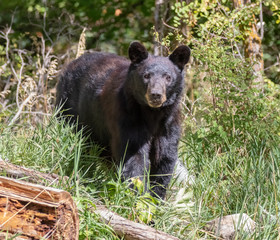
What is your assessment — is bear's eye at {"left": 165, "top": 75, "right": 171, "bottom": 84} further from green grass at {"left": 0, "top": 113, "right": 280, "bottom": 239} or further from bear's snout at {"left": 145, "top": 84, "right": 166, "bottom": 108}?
green grass at {"left": 0, "top": 113, "right": 280, "bottom": 239}

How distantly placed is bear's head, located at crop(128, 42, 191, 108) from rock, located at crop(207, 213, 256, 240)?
1.30m

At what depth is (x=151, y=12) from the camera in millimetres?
10273

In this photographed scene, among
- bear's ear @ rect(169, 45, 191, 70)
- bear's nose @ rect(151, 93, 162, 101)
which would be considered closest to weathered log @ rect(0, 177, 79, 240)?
bear's nose @ rect(151, 93, 162, 101)

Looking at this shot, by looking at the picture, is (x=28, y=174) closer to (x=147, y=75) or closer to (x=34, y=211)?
(x=34, y=211)

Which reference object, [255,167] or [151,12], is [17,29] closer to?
[151,12]

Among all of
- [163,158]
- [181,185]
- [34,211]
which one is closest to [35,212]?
[34,211]

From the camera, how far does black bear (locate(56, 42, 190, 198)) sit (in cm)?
481

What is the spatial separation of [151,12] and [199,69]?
190 inches

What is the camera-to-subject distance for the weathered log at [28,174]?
4.02 m

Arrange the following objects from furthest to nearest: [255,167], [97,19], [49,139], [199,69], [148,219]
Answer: [97,19]
[199,69]
[49,139]
[255,167]
[148,219]

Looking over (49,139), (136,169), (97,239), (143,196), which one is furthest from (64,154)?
(97,239)

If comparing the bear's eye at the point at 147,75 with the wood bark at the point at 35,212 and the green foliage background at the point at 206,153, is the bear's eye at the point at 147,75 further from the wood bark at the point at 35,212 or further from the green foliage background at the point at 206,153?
the wood bark at the point at 35,212

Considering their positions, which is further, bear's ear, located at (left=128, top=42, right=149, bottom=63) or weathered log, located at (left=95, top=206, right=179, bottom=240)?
bear's ear, located at (left=128, top=42, right=149, bottom=63)

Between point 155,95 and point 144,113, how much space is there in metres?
0.39
